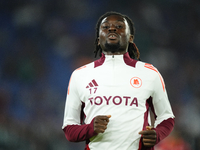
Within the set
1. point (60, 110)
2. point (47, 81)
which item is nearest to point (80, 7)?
point (47, 81)

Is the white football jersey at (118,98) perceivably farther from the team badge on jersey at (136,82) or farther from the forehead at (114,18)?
the forehead at (114,18)

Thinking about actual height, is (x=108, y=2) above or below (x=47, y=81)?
above

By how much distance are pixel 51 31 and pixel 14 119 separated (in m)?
1.15

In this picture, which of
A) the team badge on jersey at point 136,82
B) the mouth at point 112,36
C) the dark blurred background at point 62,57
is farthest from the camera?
the dark blurred background at point 62,57

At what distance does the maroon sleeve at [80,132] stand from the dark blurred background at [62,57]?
1966 mm

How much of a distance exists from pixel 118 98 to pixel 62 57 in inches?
87.8

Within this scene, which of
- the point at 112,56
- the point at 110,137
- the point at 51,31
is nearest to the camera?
the point at 110,137

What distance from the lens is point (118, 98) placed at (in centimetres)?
123

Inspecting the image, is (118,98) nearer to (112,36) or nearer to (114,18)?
(112,36)

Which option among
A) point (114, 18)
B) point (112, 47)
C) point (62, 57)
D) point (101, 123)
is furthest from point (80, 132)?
point (62, 57)

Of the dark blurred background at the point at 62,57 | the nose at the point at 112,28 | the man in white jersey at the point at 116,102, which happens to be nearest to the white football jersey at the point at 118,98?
the man in white jersey at the point at 116,102

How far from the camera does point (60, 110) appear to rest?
10.6 ft

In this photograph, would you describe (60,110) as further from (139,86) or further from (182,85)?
(139,86)

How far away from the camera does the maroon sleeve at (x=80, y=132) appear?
1174 mm
